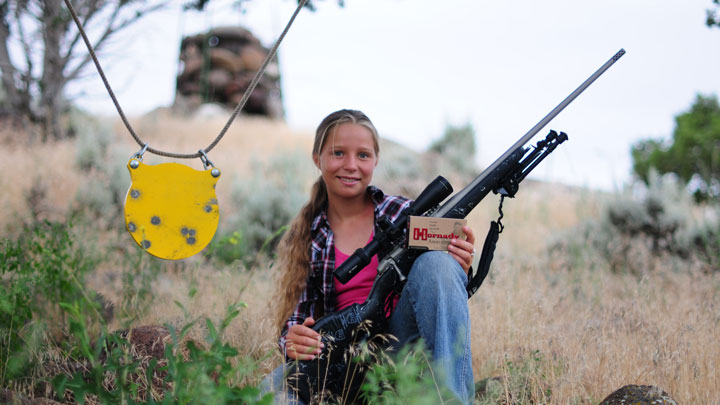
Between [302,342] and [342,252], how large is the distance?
0.59 m

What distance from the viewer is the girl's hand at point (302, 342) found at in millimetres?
Result: 2221

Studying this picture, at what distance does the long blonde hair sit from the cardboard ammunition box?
0.67m

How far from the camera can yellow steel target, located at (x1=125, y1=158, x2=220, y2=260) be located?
82.8 inches

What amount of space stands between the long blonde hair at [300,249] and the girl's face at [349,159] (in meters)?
0.04

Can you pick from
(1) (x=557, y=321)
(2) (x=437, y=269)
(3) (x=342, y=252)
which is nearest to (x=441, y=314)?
(2) (x=437, y=269)

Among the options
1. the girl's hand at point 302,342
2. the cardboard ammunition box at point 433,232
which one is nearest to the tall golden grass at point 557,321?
the girl's hand at point 302,342

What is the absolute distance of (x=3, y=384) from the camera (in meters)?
2.39

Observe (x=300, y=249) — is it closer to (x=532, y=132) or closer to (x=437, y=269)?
(x=437, y=269)

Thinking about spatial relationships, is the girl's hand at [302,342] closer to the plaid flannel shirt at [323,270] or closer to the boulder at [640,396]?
the plaid flannel shirt at [323,270]

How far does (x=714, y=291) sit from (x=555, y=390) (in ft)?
8.05

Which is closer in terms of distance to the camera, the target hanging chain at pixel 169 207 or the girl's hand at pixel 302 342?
the target hanging chain at pixel 169 207

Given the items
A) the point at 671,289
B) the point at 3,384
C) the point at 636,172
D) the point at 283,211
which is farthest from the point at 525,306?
the point at 636,172

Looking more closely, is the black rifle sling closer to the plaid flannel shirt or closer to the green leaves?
the plaid flannel shirt

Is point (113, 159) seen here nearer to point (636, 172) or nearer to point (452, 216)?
point (452, 216)
